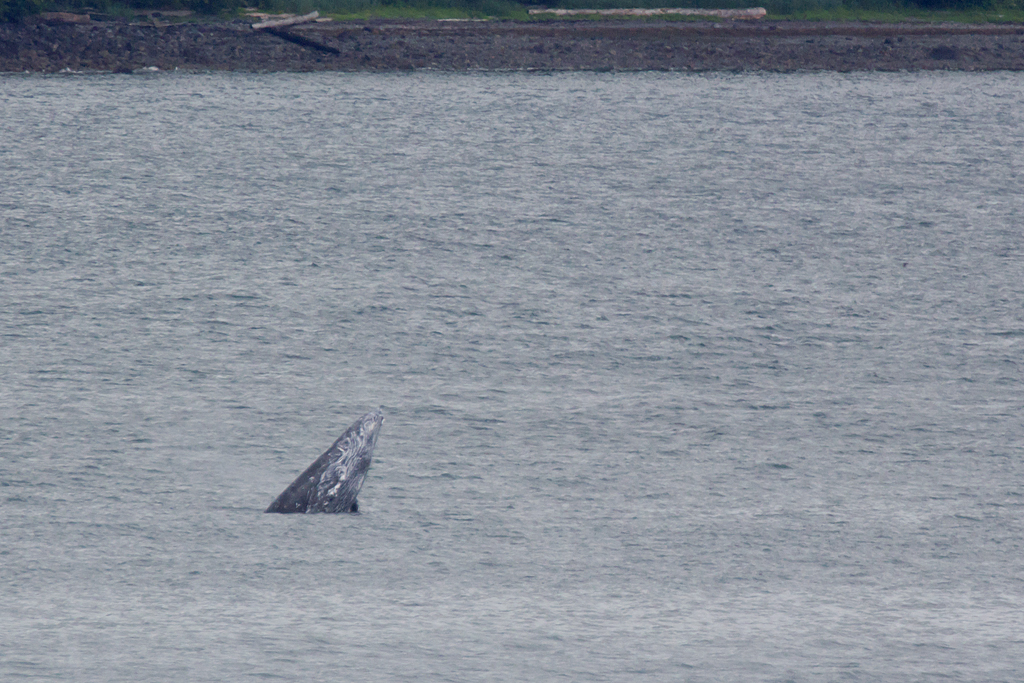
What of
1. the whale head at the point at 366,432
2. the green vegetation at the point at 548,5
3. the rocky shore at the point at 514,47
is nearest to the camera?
the whale head at the point at 366,432

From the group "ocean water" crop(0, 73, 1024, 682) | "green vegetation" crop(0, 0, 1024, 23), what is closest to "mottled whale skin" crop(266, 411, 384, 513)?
"ocean water" crop(0, 73, 1024, 682)

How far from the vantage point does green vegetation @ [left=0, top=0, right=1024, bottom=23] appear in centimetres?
6806

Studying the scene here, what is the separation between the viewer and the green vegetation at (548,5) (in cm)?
6806

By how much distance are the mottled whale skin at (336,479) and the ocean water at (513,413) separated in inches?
16.3

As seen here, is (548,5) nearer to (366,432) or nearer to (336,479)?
(366,432)

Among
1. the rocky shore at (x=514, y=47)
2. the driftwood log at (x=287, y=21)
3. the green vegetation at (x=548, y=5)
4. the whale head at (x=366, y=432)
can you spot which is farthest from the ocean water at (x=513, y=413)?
the driftwood log at (x=287, y=21)

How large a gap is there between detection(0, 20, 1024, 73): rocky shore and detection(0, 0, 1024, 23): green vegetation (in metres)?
1.06

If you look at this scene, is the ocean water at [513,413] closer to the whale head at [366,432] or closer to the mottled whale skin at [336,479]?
the mottled whale skin at [336,479]

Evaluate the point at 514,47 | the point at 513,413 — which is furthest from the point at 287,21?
the point at 513,413

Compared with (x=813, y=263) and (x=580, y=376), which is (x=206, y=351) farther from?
(x=813, y=263)

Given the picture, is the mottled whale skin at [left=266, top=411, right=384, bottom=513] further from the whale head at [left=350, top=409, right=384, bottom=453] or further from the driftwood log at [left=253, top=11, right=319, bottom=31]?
the driftwood log at [left=253, top=11, right=319, bottom=31]

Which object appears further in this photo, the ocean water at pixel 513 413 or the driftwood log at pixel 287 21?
the driftwood log at pixel 287 21

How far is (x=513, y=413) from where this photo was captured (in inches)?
941

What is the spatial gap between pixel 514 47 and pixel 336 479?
54.4 meters
